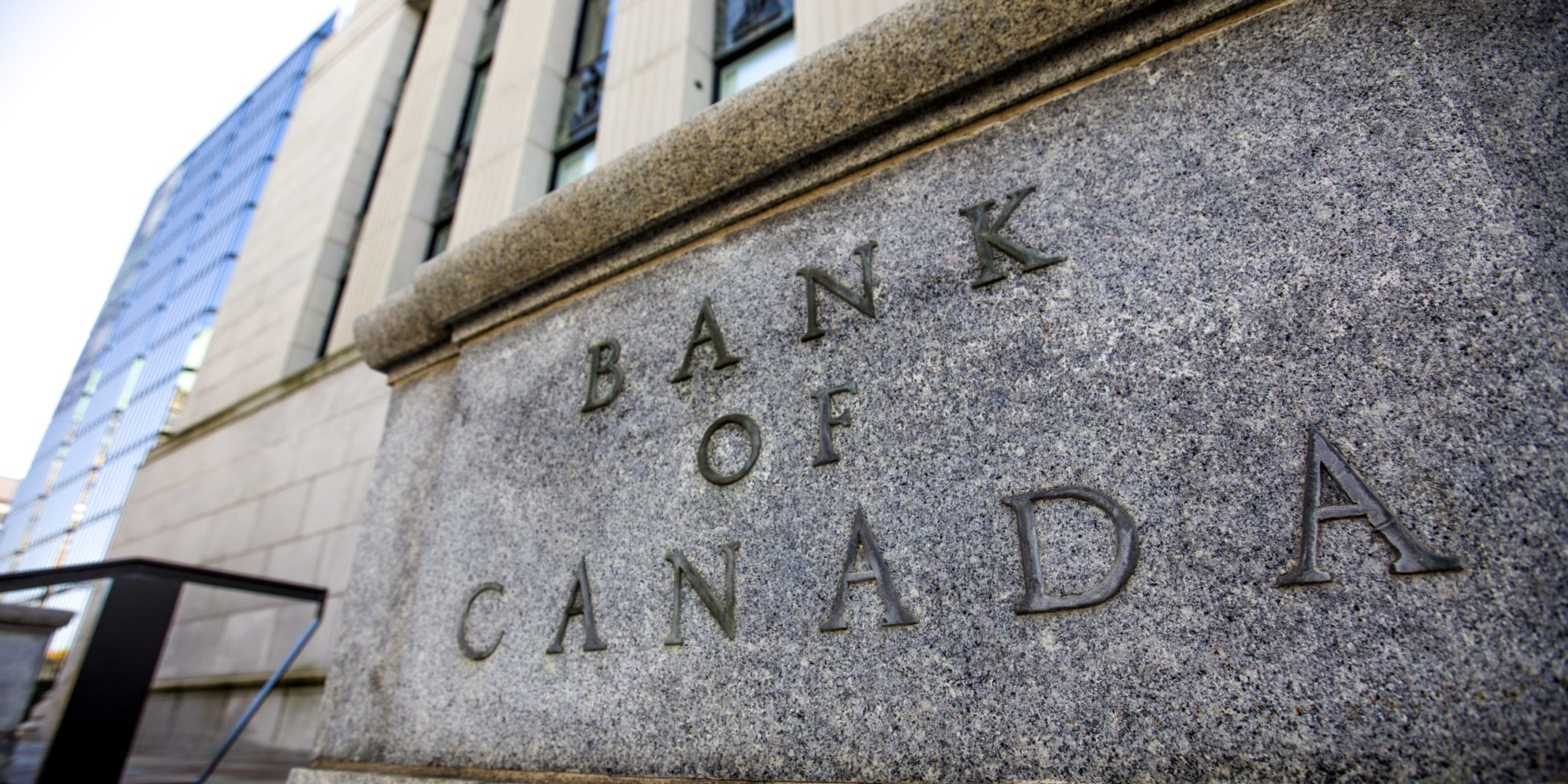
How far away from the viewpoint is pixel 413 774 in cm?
256

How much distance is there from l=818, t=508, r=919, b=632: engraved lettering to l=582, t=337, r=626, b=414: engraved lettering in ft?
3.78

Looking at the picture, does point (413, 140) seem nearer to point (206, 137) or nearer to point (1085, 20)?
point (1085, 20)

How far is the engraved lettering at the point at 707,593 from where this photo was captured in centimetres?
220

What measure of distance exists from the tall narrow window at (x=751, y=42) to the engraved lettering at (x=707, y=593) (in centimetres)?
521

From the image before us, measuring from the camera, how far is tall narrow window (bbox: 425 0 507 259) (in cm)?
934

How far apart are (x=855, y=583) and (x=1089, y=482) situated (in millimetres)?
648

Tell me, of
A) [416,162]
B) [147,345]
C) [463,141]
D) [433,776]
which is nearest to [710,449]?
[433,776]

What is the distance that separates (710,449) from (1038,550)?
1.10m

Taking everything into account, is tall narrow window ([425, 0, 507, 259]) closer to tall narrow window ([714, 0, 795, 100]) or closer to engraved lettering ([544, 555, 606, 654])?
tall narrow window ([714, 0, 795, 100])

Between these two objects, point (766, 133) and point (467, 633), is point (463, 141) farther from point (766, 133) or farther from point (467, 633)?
point (467, 633)

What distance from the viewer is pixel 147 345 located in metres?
14.5

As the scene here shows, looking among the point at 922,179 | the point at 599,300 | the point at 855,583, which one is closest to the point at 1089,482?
the point at 855,583

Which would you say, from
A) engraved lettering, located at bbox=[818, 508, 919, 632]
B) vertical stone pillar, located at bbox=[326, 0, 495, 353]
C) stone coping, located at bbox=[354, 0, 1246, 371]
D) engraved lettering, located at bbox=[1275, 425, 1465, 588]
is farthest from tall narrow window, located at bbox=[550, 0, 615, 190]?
engraved lettering, located at bbox=[1275, 425, 1465, 588]

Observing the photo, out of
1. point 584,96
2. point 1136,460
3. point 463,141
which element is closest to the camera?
point 1136,460
